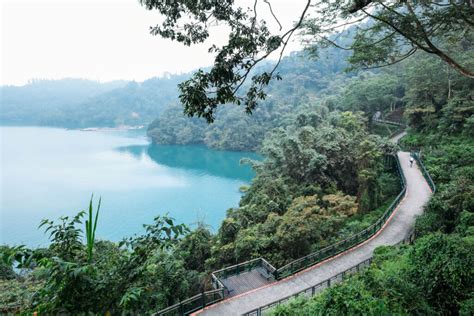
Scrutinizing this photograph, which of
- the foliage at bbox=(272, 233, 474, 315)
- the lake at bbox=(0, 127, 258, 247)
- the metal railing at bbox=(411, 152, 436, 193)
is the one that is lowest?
the lake at bbox=(0, 127, 258, 247)

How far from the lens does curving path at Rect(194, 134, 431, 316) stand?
330 inches

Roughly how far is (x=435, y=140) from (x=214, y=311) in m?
19.0

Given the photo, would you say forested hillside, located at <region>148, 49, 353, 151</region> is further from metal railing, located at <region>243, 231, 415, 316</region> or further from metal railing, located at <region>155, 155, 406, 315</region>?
metal railing, located at <region>243, 231, 415, 316</region>

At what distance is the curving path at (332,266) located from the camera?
27.5 feet

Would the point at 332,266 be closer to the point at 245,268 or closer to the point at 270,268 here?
the point at 270,268

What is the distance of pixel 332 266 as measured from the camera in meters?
10.2

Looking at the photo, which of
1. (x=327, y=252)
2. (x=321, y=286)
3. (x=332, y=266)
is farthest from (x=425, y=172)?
(x=321, y=286)

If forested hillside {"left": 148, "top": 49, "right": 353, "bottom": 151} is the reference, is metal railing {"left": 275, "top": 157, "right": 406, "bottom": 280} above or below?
below

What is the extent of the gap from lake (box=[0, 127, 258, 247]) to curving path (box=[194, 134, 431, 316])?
11.4m

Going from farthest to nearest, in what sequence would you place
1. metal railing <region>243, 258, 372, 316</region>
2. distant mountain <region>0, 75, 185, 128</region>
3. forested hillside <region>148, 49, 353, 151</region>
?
distant mountain <region>0, 75, 185, 128</region> → forested hillside <region>148, 49, 353, 151</region> → metal railing <region>243, 258, 372, 316</region>

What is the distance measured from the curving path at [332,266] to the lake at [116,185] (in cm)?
1142

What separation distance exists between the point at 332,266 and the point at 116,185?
103ft

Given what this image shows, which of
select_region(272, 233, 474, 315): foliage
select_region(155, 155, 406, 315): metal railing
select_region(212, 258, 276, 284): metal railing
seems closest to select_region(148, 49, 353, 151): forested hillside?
select_region(155, 155, 406, 315): metal railing

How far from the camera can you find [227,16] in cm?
591
